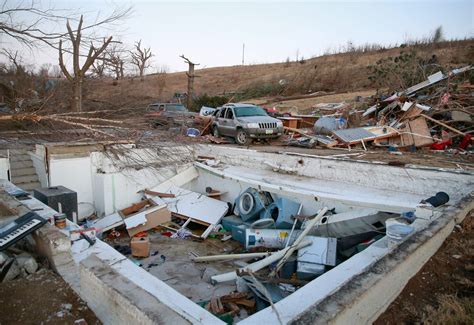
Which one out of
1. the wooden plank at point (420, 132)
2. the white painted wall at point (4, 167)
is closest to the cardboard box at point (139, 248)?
the white painted wall at point (4, 167)

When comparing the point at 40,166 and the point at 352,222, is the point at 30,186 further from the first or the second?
the point at 352,222

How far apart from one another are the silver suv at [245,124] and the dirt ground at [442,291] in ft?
29.5

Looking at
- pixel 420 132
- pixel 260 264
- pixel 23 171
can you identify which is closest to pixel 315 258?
pixel 260 264

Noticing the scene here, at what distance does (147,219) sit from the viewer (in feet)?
29.7

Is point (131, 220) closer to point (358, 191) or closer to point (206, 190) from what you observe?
point (206, 190)

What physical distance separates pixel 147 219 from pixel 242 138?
536 centimetres

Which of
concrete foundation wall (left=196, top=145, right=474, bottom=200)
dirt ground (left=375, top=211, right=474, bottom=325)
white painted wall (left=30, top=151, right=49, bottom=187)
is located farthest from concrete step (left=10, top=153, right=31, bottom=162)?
dirt ground (left=375, top=211, right=474, bottom=325)

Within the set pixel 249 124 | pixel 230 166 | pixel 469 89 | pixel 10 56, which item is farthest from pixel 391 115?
pixel 10 56

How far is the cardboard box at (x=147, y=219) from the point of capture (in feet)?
29.1

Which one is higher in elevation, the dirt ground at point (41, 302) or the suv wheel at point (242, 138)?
the suv wheel at point (242, 138)

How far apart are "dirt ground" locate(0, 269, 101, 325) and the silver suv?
9.71 m

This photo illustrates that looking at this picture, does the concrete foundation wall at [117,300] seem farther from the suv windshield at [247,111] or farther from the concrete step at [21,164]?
the suv windshield at [247,111]

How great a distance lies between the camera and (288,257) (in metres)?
5.66

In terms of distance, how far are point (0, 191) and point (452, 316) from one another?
6.49 m
